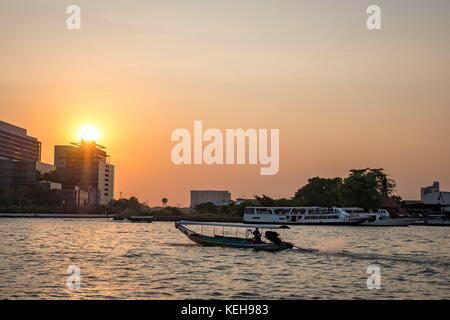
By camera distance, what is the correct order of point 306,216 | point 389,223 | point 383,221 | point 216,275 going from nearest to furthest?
point 216,275
point 383,221
point 389,223
point 306,216

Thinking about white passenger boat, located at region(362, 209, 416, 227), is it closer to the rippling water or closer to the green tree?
the green tree

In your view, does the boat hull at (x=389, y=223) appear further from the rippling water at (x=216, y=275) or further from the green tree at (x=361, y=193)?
the rippling water at (x=216, y=275)

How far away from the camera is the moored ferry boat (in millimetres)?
171875

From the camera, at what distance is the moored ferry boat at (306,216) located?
17188 centimetres

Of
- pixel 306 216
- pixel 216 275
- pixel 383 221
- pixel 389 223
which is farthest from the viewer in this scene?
pixel 306 216

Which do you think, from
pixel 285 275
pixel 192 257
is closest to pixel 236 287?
pixel 285 275

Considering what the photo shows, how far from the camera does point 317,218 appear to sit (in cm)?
17612

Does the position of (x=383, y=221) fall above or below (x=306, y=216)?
below

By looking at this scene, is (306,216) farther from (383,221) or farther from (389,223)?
(389,223)

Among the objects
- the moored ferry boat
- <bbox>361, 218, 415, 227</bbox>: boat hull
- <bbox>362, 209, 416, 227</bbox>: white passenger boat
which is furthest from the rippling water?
the moored ferry boat

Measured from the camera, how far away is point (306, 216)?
584 ft

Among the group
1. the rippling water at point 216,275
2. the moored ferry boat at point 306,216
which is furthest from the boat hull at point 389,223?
the rippling water at point 216,275

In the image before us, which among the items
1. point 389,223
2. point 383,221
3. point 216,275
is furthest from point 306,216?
point 216,275
